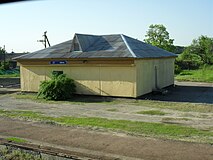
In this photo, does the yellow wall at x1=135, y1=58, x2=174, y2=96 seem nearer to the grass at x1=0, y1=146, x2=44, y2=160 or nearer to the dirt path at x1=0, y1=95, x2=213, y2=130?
the dirt path at x1=0, y1=95, x2=213, y2=130

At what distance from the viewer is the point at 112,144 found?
8.45m

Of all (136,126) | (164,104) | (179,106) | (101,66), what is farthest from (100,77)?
(136,126)

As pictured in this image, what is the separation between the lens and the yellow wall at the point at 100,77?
17234 millimetres

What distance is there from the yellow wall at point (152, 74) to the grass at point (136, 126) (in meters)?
6.08

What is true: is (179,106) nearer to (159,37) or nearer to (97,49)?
(97,49)

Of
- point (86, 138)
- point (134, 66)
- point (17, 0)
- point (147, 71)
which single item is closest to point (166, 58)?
point (147, 71)

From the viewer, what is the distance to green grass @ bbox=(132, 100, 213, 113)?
14114 mm

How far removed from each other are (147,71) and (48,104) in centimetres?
663

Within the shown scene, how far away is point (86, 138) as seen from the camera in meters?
9.17

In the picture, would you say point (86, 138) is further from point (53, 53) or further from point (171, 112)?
point (53, 53)

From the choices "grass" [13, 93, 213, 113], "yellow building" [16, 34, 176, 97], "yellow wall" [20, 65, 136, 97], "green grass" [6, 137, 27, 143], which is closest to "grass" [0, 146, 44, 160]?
"green grass" [6, 137, 27, 143]

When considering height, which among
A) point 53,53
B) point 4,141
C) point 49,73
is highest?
point 53,53

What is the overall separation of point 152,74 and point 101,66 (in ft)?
12.7

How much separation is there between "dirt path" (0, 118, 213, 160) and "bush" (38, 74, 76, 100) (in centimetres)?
716
